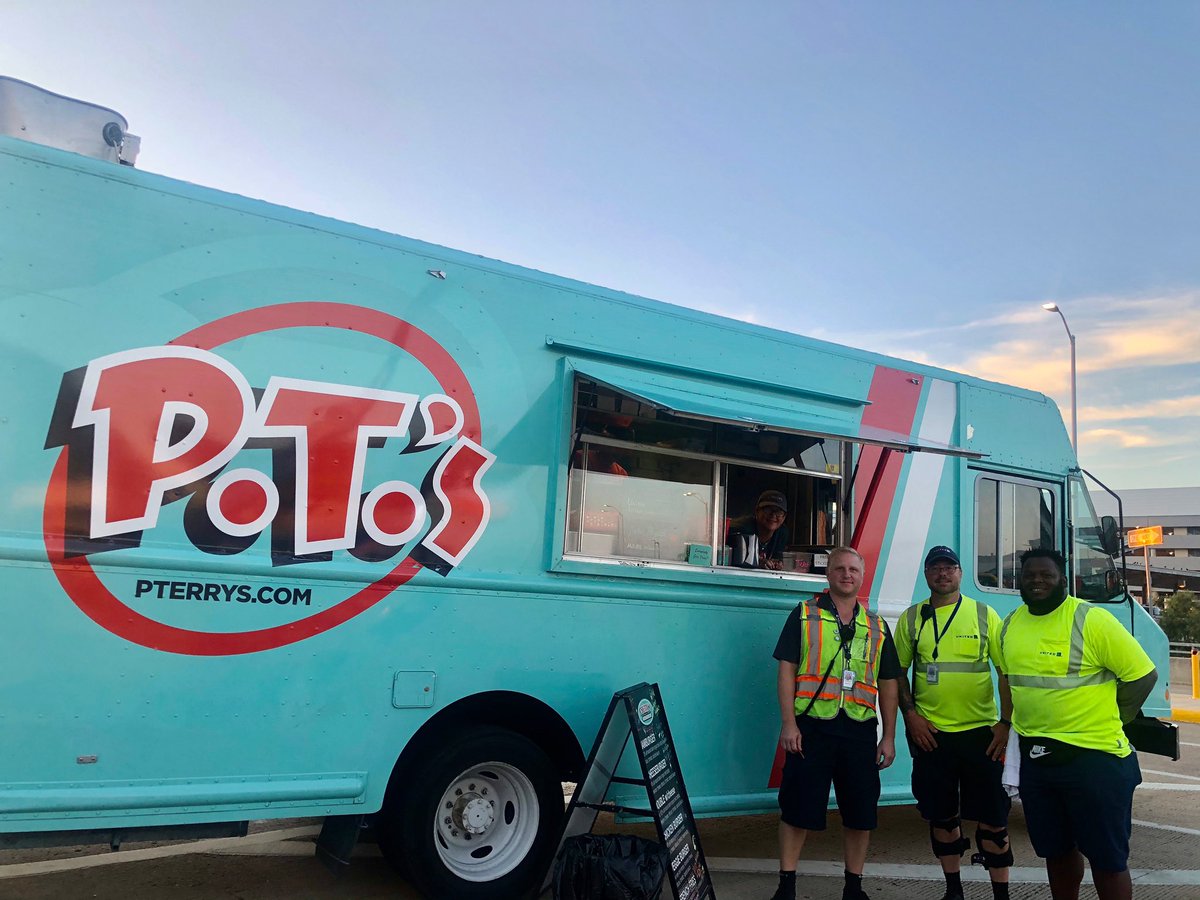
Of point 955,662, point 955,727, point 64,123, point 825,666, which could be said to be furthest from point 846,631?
point 64,123

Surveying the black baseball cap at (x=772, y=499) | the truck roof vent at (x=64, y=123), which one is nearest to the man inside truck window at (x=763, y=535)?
the black baseball cap at (x=772, y=499)

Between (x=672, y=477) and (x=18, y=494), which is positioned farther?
(x=672, y=477)

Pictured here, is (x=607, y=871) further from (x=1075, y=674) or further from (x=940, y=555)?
(x=940, y=555)

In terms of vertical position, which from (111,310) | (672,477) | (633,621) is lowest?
(633,621)

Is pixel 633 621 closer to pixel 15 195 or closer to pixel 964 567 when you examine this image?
pixel 964 567

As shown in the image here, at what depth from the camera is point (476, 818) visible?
4.30 meters

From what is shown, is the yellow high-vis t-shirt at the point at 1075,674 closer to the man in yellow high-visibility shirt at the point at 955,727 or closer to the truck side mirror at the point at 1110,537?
the man in yellow high-visibility shirt at the point at 955,727

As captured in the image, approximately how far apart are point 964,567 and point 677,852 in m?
2.96

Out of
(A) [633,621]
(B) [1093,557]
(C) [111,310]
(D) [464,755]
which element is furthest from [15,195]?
(B) [1093,557]

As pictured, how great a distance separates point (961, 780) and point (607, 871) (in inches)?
78.3

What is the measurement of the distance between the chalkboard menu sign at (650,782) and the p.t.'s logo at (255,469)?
1115 mm

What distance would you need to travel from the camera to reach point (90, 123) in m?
3.88

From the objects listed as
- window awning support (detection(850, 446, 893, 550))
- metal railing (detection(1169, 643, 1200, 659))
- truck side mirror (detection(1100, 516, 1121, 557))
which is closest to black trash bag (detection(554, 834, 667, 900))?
window awning support (detection(850, 446, 893, 550))

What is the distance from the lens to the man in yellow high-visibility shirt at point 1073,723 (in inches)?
149
